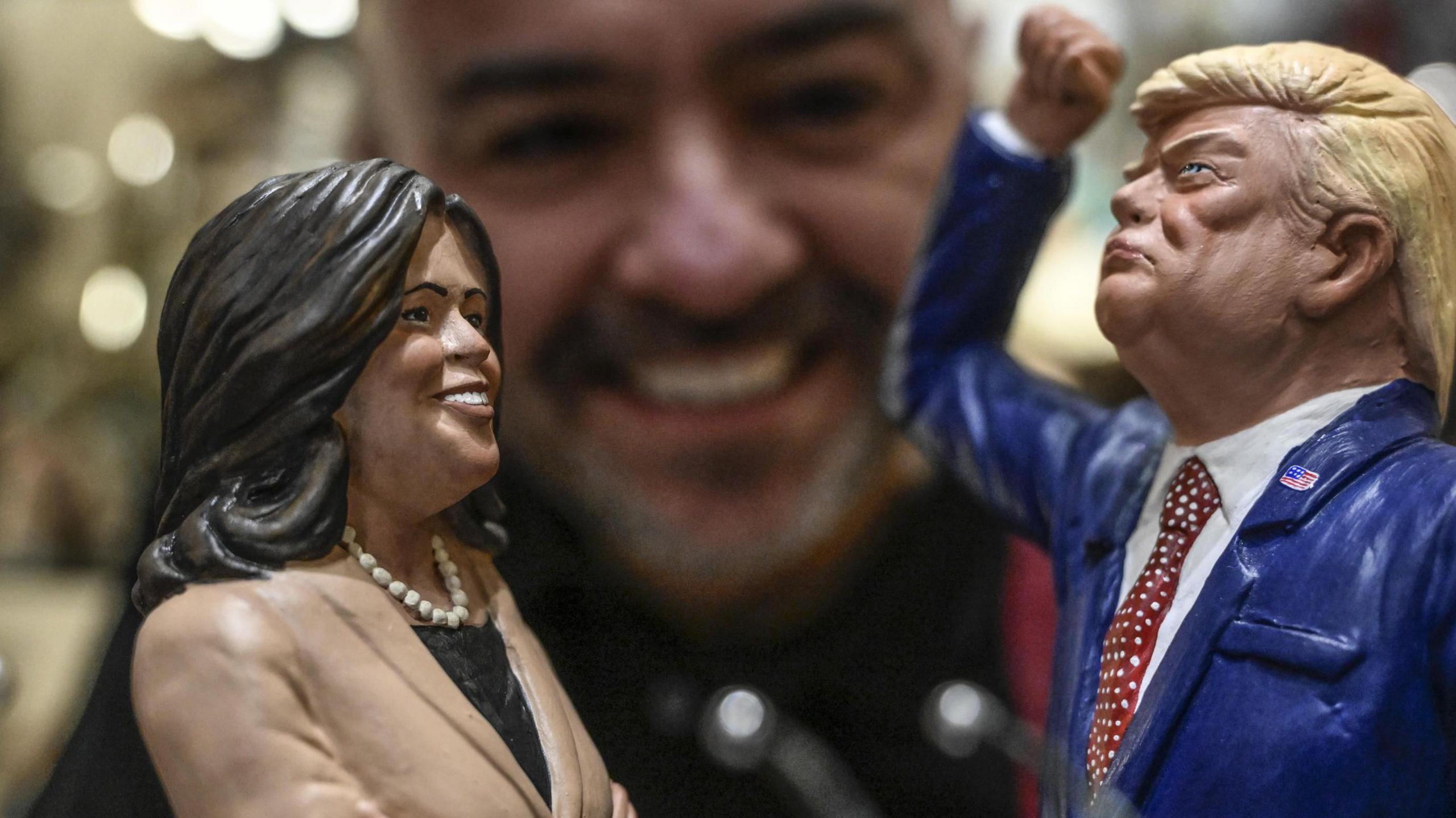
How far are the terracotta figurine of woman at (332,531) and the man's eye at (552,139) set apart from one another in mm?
1054

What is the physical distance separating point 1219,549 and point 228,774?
0.82 metres

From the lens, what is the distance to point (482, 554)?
126cm

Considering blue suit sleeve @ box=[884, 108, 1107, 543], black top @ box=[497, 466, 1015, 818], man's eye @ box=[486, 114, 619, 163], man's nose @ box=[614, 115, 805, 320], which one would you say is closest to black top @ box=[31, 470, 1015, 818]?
black top @ box=[497, 466, 1015, 818]

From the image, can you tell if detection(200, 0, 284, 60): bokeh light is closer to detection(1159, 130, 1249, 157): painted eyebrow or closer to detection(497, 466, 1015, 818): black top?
detection(497, 466, 1015, 818): black top

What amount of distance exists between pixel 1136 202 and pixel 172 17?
2.08 metres

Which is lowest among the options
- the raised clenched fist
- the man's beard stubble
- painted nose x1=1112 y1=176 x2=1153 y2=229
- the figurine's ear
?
the man's beard stubble

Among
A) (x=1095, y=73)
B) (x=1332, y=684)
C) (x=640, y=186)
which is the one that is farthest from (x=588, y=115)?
(x=1332, y=684)

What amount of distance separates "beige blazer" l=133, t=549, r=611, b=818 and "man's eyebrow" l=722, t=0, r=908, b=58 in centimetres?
136

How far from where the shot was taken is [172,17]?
261 cm

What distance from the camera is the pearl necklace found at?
1086 mm

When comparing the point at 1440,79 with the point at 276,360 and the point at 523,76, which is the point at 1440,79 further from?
the point at 276,360

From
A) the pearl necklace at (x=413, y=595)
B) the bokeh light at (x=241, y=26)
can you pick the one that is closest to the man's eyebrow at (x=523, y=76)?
the bokeh light at (x=241, y=26)

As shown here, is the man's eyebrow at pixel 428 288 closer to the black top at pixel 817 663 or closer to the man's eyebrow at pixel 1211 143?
the man's eyebrow at pixel 1211 143

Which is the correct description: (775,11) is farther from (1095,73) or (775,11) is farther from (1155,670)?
(1155,670)
